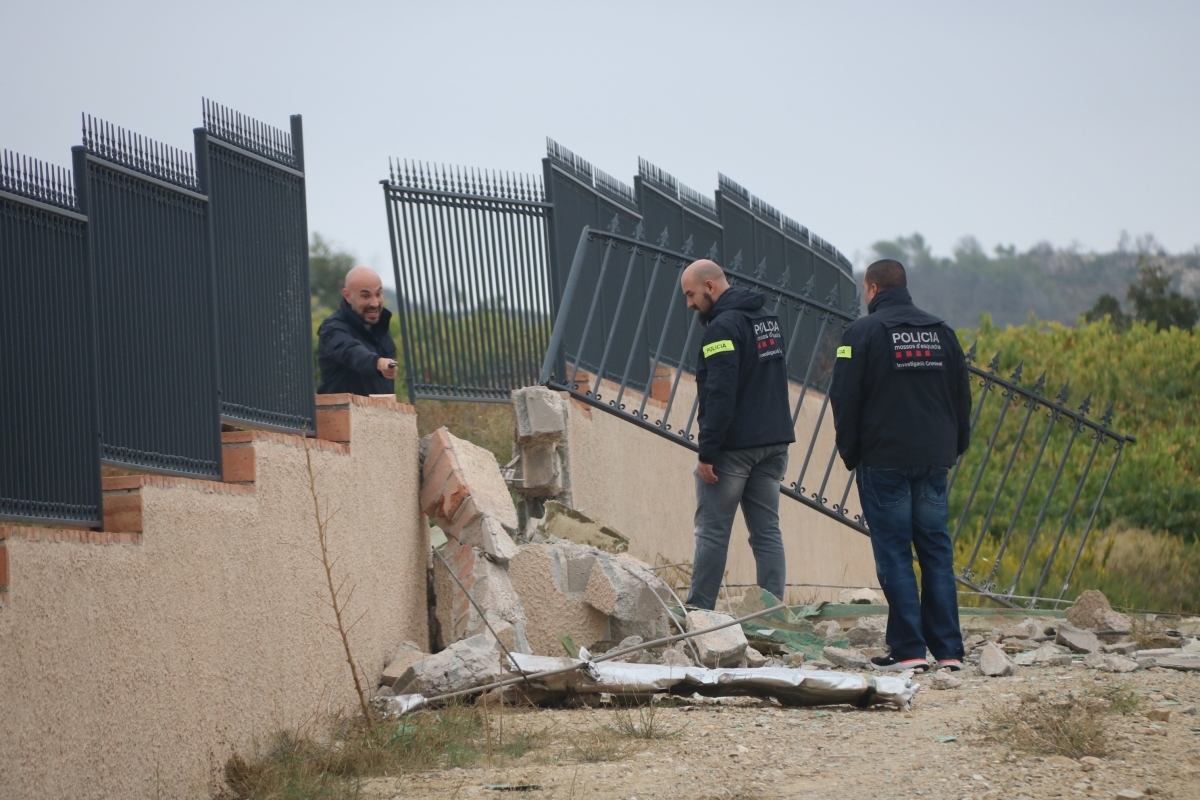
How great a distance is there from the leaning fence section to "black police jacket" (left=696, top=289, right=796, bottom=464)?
2.89m

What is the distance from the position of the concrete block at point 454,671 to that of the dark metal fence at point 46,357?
2.04 meters

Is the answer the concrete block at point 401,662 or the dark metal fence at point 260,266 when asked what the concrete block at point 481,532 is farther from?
the dark metal fence at point 260,266

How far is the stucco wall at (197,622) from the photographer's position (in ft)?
13.1

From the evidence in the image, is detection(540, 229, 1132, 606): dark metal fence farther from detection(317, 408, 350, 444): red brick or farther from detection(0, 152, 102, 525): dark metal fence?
detection(0, 152, 102, 525): dark metal fence

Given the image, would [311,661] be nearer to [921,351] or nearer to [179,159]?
[179,159]

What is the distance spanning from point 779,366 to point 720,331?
0.42 m

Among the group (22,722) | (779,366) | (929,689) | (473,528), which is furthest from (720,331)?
(22,722)

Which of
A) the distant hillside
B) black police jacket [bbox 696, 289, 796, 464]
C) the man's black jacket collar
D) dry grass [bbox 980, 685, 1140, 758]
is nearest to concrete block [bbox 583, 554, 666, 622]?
black police jacket [bbox 696, 289, 796, 464]

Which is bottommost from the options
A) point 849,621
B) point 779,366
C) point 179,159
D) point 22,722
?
point 849,621

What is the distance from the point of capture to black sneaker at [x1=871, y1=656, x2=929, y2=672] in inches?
266

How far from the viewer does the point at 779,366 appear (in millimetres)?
7637

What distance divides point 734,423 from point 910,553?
116cm

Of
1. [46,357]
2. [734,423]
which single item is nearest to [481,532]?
[734,423]

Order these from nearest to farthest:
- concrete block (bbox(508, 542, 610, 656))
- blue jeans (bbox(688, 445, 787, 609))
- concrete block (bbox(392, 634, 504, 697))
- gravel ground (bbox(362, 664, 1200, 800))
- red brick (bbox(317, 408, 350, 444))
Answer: gravel ground (bbox(362, 664, 1200, 800)), concrete block (bbox(392, 634, 504, 697)), red brick (bbox(317, 408, 350, 444)), concrete block (bbox(508, 542, 610, 656)), blue jeans (bbox(688, 445, 787, 609))
